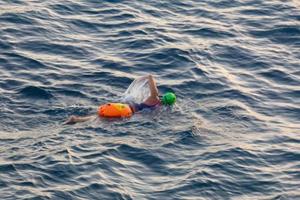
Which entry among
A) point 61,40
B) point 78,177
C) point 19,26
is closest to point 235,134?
point 78,177

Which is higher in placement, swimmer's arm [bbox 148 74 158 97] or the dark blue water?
swimmer's arm [bbox 148 74 158 97]

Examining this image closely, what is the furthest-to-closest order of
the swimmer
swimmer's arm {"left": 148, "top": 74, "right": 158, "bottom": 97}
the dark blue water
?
swimmer's arm {"left": 148, "top": 74, "right": 158, "bottom": 97} → the swimmer → the dark blue water

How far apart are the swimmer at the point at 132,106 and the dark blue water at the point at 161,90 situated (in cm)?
21

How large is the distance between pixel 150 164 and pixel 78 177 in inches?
62.9

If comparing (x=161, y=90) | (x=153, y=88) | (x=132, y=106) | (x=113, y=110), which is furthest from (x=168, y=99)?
(x=113, y=110)

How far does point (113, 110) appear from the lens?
17.3m

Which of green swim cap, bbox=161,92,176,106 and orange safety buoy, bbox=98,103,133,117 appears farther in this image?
green swim cap, bbox=161,92,176,106

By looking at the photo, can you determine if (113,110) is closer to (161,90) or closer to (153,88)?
(153,88)

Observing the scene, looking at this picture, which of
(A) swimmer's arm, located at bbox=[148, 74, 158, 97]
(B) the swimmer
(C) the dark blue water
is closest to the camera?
(C) the dark blue water

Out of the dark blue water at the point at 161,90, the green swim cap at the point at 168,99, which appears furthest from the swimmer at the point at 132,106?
the dark blue water at the point at 161,90

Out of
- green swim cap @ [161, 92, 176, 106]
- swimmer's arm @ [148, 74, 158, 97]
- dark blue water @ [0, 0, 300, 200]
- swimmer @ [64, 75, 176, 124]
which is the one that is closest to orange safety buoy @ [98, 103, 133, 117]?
swimmer @ [64, 75, 176, 124]

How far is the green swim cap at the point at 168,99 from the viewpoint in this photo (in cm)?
1817

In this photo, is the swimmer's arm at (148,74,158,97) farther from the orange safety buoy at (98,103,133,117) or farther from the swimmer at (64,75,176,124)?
the orange safety buoy at (98,103,133,117)

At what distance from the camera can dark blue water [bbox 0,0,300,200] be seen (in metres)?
14.9
